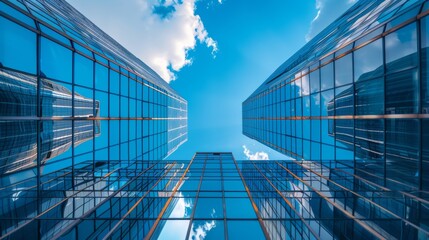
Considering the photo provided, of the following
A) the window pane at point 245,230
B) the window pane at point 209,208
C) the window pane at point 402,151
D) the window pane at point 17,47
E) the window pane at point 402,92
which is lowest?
the window pane at point 245,230

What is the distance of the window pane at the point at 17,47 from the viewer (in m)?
8.48

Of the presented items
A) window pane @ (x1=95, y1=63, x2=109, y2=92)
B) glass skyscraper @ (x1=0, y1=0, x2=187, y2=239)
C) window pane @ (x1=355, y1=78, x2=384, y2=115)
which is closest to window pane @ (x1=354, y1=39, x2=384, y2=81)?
window pane @ (x1=355, y1=78, x2=384, y2=115)

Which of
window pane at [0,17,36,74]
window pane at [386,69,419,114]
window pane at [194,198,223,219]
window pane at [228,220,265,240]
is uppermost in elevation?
window pane at [0,17,36,74]

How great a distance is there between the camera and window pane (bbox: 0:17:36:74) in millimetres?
8478

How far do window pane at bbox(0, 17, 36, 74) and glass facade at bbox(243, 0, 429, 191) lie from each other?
52.7 feet

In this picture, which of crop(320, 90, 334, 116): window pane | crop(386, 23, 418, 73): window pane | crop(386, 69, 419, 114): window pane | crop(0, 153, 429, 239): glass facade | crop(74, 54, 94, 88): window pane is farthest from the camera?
crop(320, 90, 334, 116): window pane

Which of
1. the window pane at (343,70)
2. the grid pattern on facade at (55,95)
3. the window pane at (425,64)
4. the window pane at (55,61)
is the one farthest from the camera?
the window pane at (343,70)

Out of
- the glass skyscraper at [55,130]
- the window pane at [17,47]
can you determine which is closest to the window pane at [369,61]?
the glass skyscraper at [55,130]

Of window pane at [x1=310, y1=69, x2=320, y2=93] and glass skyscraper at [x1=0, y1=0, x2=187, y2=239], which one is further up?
window pane at [x1=310, y1=69, x2=320, y2=93]

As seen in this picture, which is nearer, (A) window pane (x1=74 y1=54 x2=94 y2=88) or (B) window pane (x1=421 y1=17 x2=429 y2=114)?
(B) window pane (x1=421 y1=17 x2=429 y2=114)

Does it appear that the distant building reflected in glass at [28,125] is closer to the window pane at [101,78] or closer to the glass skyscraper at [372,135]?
the window pane at [101,78]

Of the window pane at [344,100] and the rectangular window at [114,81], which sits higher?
the rectangular window at [114,81]

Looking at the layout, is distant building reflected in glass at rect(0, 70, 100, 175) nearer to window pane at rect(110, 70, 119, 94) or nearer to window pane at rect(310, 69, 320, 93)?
window pane at rect(110, 70, 119, 94)

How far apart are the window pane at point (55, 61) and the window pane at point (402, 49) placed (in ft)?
53.4
